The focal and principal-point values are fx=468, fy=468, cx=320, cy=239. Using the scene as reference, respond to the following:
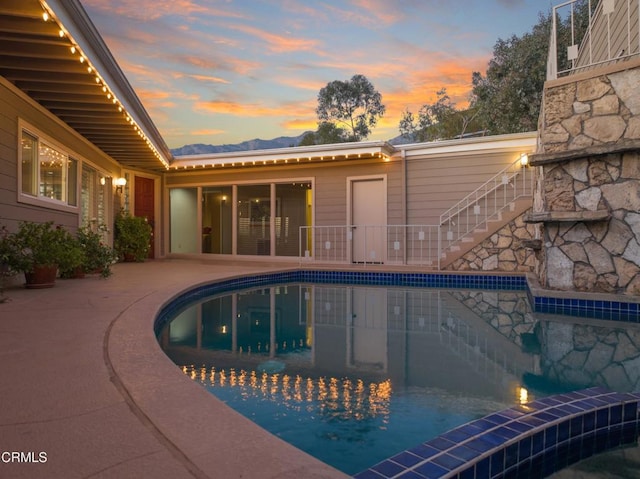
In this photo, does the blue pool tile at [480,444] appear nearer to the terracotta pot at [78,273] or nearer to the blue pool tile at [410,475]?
the blue pool tile at [410,475]

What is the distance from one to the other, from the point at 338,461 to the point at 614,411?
1300 millimetres

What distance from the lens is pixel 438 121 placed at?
2477 cm

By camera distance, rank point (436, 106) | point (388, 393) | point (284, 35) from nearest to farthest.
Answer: point (388, 393) → point (284, 35) → point (436, 106)

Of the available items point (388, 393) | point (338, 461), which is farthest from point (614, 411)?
point (338, 461)

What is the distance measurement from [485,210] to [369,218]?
2418 mm

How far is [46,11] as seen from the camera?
3.73 metres

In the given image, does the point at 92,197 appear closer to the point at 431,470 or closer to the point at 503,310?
the point at 503,310

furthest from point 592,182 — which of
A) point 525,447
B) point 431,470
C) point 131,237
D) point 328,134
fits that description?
point 328,134

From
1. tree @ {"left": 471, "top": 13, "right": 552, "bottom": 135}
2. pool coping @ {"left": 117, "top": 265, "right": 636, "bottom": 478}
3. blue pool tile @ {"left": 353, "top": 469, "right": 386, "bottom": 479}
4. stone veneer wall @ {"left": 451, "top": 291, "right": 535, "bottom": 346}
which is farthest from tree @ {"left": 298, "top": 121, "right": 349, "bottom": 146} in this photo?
blue pool tile @ {"left": 353, "top": 469, "right": 386, "bottom": 479}

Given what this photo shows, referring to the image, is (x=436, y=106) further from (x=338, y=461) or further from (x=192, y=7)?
(x=338, y=461)

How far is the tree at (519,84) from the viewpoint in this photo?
1544 centimetres

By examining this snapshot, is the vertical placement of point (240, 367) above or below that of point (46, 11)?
below

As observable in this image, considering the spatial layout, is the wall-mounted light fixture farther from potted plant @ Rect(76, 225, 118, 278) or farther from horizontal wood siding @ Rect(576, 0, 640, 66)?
horizontal wood siding @ Rect(576, 0, 640, 66)

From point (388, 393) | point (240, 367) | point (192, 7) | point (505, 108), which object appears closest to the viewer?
point (388, 393)
